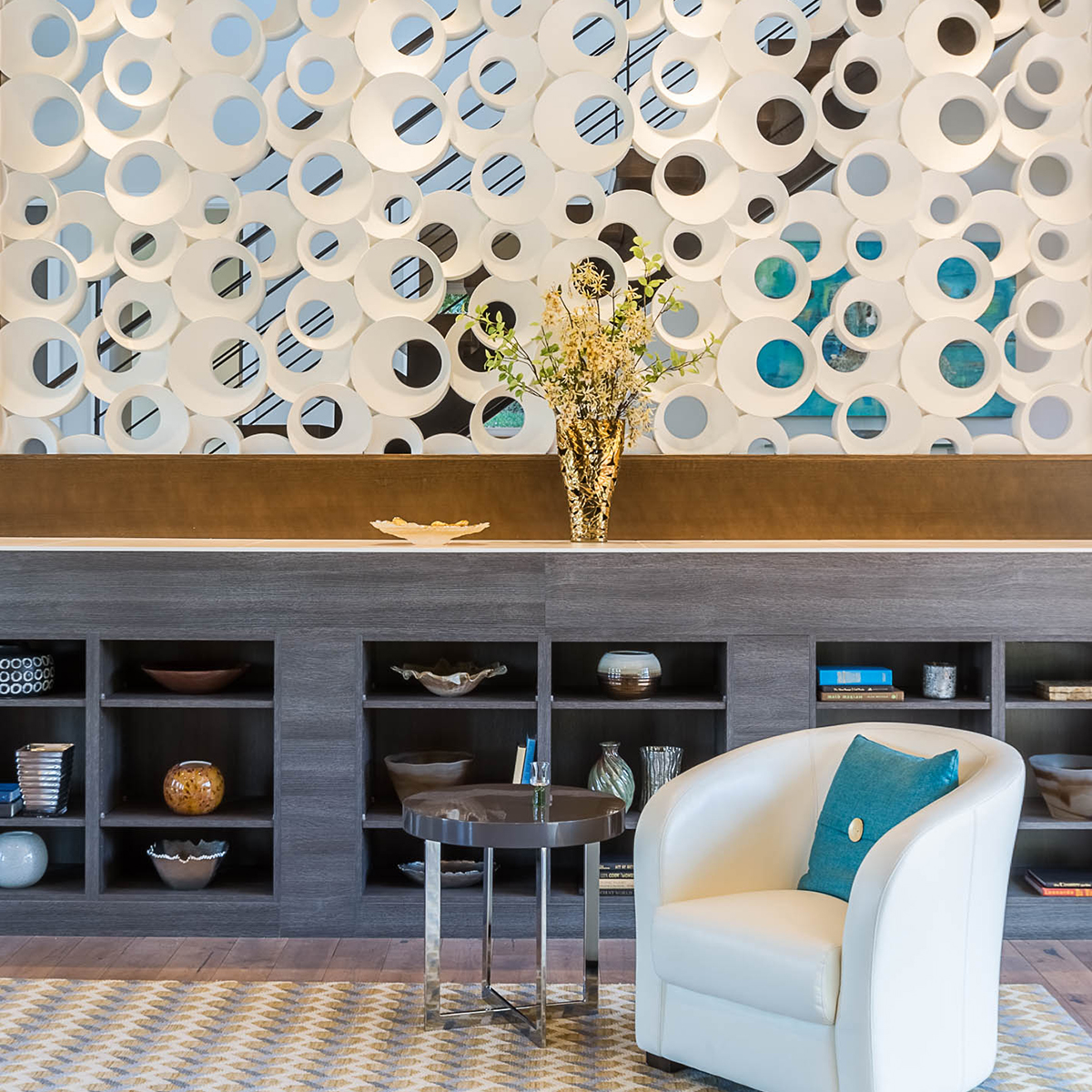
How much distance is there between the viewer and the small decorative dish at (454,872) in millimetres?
3836

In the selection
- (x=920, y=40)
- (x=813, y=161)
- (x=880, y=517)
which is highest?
(x=920, y=40)

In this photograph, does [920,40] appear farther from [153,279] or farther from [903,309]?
[153,279]

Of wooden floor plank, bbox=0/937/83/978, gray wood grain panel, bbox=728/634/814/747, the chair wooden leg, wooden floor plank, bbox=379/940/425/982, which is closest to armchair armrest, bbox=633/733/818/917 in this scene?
the chair wooden leg

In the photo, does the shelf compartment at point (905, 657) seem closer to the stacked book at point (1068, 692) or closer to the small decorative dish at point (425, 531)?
the stacked book at point (1068, 692)

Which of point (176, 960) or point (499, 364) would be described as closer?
point (176, 960)

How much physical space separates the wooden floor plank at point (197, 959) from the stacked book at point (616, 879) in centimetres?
109

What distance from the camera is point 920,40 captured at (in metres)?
4.26

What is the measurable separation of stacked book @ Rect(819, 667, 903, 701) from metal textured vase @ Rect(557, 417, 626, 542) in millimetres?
797

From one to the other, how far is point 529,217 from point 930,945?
2657mm

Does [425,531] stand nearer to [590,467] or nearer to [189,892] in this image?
[590,467]

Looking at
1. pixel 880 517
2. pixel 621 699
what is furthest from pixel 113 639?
pixel 880 517

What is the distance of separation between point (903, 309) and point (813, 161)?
584 mm

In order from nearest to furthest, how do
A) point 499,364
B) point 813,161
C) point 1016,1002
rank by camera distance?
point 1016,1002 < point 499,364 < point 813,161

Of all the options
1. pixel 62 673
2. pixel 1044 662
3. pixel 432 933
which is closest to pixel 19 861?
pixel 62 673
